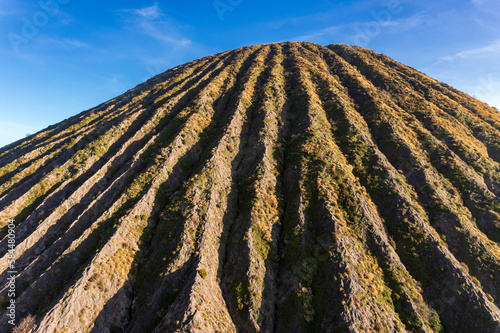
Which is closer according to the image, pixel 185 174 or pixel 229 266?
pixel 229 266

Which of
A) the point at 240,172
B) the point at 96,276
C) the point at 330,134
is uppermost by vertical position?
the point at 330,134

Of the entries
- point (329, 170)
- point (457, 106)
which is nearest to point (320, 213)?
point (329, 170)

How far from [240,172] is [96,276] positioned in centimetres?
2533

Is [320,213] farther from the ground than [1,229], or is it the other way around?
[320,213]

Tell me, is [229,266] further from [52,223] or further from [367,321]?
[52,223]

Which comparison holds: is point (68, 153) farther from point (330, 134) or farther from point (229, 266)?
point (330, 134)

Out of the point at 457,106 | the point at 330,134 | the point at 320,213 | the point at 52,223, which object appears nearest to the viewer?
the point at 320,213

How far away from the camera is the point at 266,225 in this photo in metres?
28.9

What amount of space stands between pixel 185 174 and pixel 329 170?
89.1 feet

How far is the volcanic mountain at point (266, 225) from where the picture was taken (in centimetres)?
2077

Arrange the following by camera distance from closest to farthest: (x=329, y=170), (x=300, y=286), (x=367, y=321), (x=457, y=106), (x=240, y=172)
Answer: (x=367, y=321)
(x=300, y=286)
(x=329, y=170)
(x=240, y=172)
(x=457, y=106)

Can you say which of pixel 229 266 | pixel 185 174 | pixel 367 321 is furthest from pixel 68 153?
pixel 367 321

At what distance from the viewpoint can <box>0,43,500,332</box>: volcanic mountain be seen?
68.1 ft

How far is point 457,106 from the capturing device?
2361 inches
